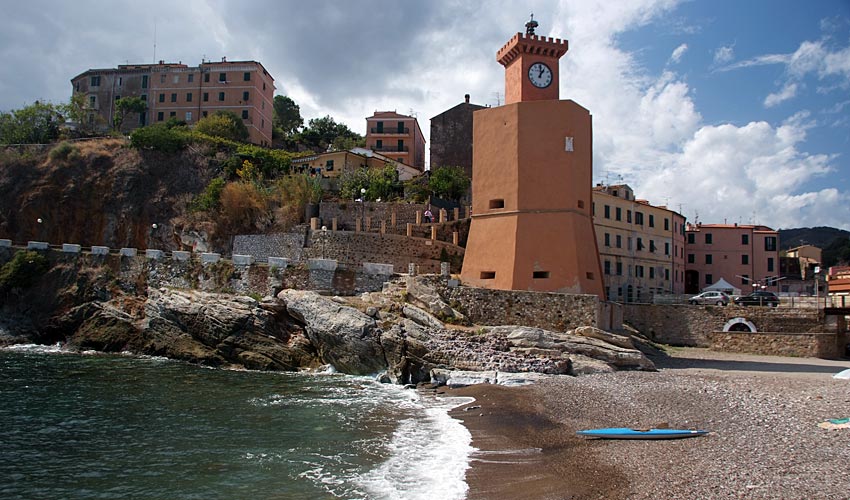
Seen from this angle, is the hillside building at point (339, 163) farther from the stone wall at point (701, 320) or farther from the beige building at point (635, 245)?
the stone wall at point (701, 320)

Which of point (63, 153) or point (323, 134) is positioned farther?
point (323, 134)

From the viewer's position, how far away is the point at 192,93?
61.4 m

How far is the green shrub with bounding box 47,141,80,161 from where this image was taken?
156 feet

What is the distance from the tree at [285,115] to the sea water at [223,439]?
55923 mm

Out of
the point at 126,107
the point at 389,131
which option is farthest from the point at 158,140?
the point at 389,131

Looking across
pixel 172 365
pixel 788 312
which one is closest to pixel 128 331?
pixel 172 365

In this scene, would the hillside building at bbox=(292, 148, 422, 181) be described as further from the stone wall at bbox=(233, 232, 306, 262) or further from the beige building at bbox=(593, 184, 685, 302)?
the beige building at bbox=(593, 184, 685, 302)

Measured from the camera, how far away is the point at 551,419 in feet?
47.2

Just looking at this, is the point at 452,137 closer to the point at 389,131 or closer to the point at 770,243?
the point at 389,131

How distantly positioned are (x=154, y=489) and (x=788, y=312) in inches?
1220

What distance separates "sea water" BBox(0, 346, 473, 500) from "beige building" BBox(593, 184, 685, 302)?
902 inches

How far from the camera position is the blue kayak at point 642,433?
38.9 ft

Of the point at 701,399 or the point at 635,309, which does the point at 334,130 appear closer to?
the point at 635,309

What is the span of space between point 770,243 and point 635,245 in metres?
16.0
